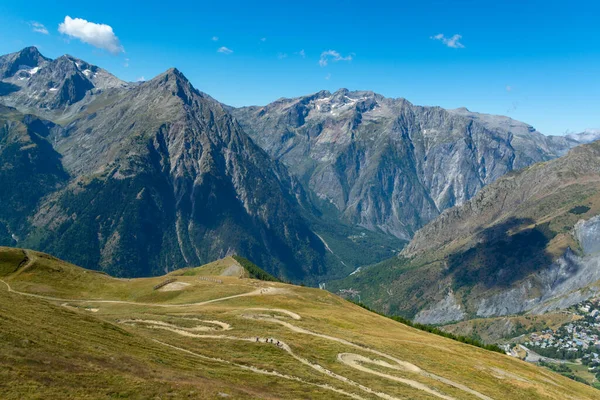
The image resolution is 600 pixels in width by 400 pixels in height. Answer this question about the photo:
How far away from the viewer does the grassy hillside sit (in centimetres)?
4241

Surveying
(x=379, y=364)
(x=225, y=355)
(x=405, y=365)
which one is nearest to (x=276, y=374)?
(x=225, y=355)

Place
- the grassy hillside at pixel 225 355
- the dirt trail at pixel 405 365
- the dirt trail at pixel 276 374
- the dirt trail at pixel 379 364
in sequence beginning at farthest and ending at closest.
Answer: the dirt trail at pixel 405 365 < the dirt trail at pixel 379 364 < the dirt trail at pixel 276 374 < the grassy hillside at pixel 225 355

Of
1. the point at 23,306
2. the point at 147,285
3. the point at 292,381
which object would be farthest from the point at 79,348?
the point at 147,285

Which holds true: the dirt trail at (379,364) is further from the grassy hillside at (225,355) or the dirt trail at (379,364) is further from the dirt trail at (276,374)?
the dirt trail at (276,374)

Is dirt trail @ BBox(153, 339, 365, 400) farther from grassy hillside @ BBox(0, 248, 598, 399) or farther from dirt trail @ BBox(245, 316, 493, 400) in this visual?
dirt trail @ BBox(245, 316, 493, 400)

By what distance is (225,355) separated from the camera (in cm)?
6750

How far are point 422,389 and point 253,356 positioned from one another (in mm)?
28142

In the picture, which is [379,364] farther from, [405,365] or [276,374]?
[276,374]

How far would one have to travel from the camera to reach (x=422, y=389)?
67.1 metres

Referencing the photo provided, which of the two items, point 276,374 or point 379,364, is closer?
point 276,374

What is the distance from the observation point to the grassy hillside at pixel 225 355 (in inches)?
1670

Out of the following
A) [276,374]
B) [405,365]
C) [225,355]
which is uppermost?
[276,374]

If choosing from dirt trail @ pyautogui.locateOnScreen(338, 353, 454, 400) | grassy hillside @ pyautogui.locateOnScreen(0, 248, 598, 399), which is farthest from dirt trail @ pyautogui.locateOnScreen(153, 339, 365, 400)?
dirt trail @ pyautogui.locateOnScreen(338, 353, 454, 400)

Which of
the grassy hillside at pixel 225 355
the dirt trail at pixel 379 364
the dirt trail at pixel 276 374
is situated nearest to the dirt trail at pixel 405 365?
the grassy hillside at pixel 225 355
